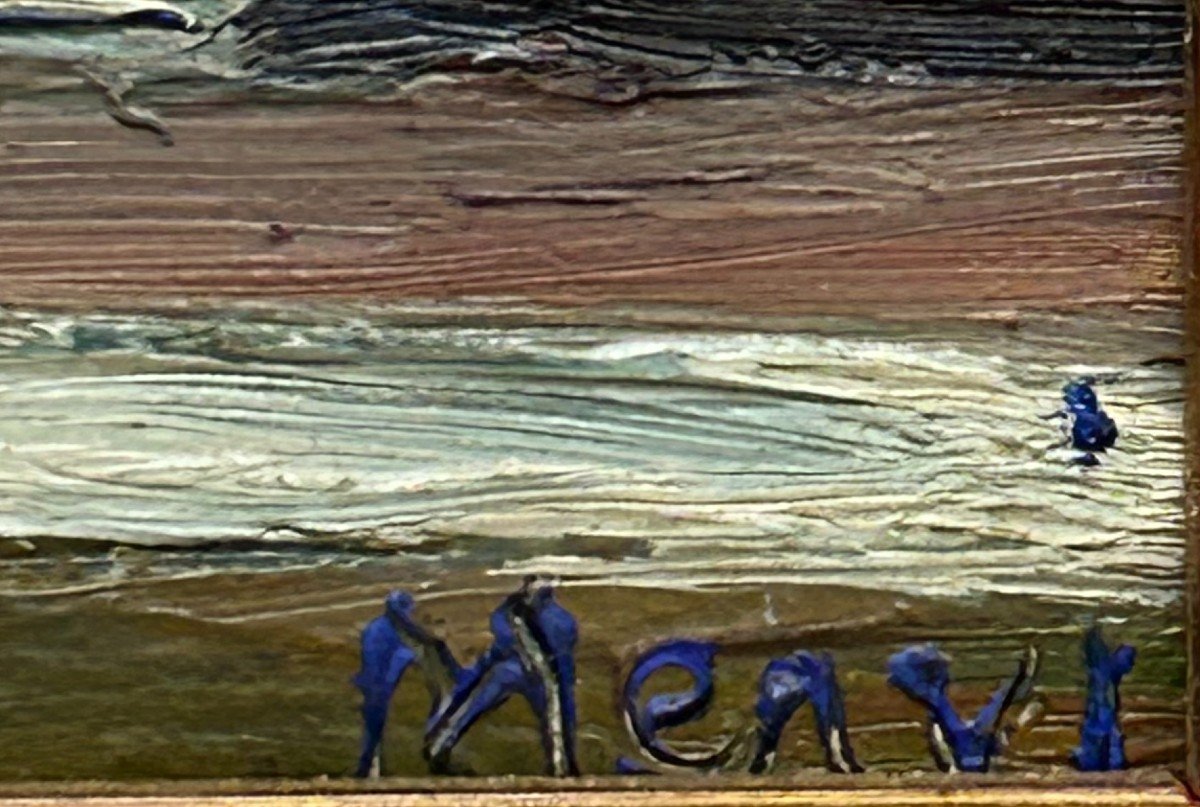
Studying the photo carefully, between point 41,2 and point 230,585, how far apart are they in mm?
414

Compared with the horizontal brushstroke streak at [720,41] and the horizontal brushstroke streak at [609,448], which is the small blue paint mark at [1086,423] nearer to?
the horizontal brushstroke streak at [609,448]

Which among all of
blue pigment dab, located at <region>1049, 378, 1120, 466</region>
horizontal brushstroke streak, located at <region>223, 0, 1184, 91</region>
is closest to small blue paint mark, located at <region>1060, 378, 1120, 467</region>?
blue pigment dab, located at <region>1049, 378, 1120, 466</region>

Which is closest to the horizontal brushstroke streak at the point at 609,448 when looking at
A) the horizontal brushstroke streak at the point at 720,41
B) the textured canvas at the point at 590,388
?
the textured canvas at the point at 590,388

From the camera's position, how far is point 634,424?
31.4 inches

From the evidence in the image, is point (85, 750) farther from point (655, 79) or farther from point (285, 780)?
point (655, 79)

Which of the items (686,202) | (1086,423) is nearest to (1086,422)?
(1086,423)

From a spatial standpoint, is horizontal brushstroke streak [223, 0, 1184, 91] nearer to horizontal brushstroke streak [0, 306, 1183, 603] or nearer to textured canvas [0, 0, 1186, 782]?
textured canvas [0, 0, 1186, 782]

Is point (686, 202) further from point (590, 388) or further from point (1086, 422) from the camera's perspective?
point (1086, 422)

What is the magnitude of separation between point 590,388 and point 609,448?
1.7 inches

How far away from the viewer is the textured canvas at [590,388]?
782 millimetres

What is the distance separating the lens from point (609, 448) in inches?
31.3

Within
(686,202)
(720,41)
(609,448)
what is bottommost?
(609,448)

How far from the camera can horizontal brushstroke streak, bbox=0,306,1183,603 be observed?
30.8 inches

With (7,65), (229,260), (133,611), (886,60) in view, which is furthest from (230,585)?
(886,60)
